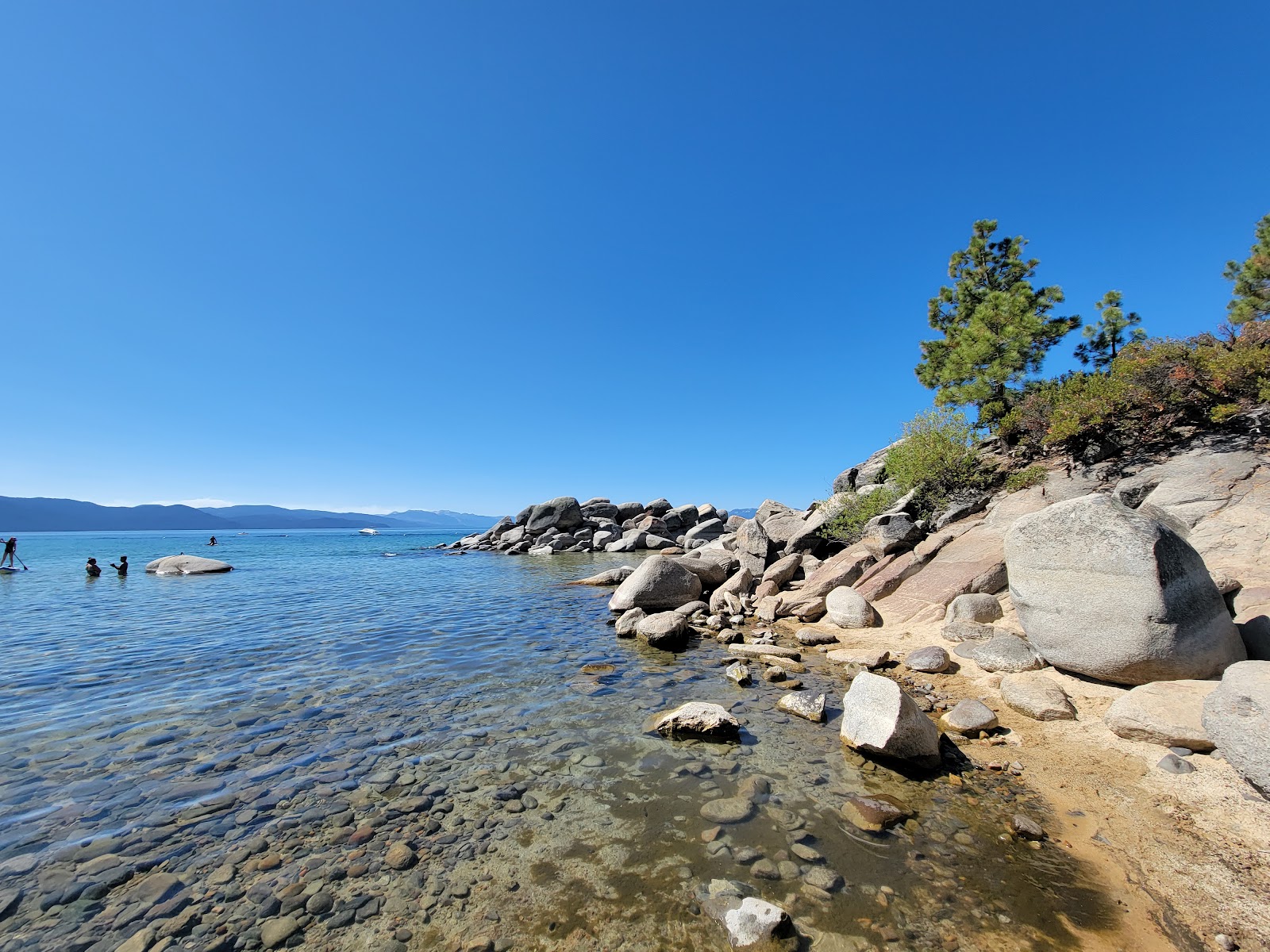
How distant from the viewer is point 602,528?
56.4m

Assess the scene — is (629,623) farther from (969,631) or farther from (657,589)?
(969,631)

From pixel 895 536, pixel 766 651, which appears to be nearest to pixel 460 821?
pixel 766 651

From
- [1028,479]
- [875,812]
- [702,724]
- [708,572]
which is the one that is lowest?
[875,812]

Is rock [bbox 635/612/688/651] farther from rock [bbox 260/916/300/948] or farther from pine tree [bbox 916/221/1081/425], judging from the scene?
pine tree [bbox 916/221/1081/425]

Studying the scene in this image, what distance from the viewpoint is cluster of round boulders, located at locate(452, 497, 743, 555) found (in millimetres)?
49000

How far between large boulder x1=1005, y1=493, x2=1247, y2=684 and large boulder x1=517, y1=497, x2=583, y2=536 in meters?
52.4

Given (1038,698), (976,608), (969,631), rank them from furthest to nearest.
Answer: (976,608)
(969,631)
(1038,698)

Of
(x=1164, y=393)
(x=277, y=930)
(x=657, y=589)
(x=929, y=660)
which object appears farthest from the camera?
(x=657, y=589)

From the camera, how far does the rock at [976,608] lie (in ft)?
36.4

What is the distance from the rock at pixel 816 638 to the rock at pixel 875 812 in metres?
7.12

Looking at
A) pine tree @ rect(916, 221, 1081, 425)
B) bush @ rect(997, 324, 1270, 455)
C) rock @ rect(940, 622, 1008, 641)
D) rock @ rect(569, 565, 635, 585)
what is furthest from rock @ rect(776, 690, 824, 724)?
pine tree @ rect(916, 221, 1081, 425)

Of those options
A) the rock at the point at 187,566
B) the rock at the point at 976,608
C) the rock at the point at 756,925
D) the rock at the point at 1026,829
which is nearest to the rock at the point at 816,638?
the rock at the point at 976,608

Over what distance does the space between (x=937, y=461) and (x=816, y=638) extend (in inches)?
394

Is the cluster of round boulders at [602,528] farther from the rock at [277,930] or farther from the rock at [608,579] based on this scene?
the rock at [277,930]
